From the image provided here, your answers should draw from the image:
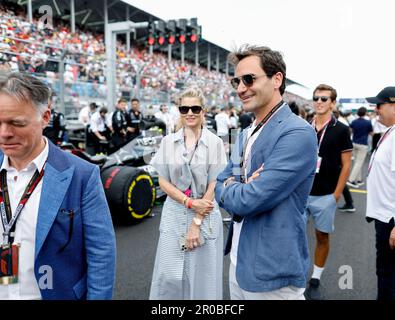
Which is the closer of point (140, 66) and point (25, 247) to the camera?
point (25, 247)

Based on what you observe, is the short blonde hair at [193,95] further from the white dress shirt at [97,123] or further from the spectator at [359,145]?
the white dress shirt at [97,123]

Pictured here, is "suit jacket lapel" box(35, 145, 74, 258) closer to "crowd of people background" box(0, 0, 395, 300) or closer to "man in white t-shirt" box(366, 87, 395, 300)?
"crowd of people background" box(0, 0, 395, 300)

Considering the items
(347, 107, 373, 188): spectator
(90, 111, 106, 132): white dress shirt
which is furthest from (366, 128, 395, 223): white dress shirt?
(90, 111, 106, 132): white dress shirt

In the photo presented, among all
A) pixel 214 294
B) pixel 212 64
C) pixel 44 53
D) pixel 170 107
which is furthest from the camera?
pixel 212 64

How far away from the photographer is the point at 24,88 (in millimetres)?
1249

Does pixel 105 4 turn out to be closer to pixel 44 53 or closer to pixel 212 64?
pixel 44 53

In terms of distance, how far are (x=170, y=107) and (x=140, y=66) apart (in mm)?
2627

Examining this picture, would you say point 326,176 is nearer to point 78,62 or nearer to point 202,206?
point 202,206

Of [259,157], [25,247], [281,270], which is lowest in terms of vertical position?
[281,270]

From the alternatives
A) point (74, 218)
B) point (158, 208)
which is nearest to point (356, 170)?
point (158, 208)

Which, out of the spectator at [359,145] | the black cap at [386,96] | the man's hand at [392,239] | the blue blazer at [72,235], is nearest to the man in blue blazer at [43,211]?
the blue blazer at [72,235]

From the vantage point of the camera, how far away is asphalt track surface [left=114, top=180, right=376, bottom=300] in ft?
9.78

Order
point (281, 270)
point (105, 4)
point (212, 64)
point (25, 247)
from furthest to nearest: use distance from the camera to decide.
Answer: point (212, 64), point (105, 4), point (281, 270), point (25, 247)

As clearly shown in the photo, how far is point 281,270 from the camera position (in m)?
1.45
